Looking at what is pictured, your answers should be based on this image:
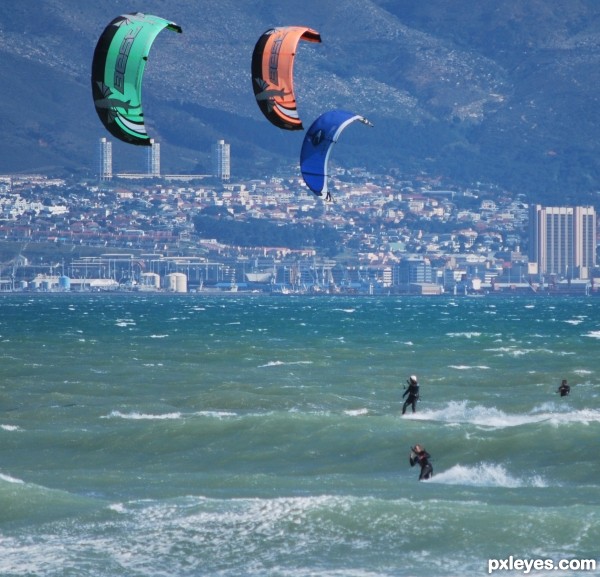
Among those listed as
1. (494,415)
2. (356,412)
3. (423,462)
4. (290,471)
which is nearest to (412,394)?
(494,415)

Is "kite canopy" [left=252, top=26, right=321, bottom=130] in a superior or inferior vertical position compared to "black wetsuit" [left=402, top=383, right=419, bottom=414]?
superior

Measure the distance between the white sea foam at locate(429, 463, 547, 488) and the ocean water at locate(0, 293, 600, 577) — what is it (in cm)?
5

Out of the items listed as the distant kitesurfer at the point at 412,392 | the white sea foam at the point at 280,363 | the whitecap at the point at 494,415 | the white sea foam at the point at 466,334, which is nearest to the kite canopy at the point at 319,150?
the distant kitesurfer at the point at 412,392

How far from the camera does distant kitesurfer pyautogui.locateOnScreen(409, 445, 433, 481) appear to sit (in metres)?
27.1

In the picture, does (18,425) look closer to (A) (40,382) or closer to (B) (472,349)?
(A) (40,382)

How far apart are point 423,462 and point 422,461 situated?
28 millimetres

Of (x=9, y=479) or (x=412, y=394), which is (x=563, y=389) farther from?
(x=9, y=479)

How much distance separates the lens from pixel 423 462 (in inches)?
1080

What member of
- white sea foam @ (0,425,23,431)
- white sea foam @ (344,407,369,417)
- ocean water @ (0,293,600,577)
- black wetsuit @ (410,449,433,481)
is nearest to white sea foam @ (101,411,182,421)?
ocean water @ (0,293,600,577)

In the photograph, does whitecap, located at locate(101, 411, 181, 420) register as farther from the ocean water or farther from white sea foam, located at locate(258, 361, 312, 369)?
white sea foam, located at locate(258, 361, 312, 369)

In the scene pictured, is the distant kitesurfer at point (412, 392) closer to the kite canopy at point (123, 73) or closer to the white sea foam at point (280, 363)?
the kite canopy at point (123, 73)

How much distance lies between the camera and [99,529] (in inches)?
934

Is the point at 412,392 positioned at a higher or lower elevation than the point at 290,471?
higher

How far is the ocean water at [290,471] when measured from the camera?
Result: 2270 cm
